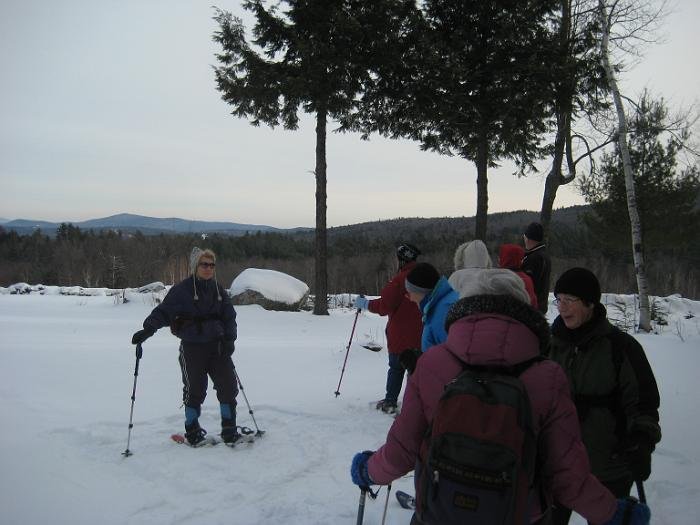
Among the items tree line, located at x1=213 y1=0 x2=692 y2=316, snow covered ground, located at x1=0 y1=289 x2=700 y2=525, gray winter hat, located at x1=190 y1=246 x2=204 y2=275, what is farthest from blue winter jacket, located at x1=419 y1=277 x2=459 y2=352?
tree line, located at x1=213 y1=0 x2=692 y2=316

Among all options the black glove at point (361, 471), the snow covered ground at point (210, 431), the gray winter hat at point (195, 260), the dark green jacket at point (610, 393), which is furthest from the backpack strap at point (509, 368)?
the gray winter hat at point (195, 260)

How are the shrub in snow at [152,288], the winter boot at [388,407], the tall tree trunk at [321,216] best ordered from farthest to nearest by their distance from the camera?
the shrub in snow at [152,288] < the tall tree trunk at [321,216] < the winter boot at [388,407]

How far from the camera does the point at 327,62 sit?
10.8m

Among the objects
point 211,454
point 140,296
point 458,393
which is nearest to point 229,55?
point 140,296

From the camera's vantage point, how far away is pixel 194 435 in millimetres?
4230

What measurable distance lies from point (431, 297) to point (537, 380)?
78.6 inches

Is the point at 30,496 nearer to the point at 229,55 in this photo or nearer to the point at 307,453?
the point at 307,453

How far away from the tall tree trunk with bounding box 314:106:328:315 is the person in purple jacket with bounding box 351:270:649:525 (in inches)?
411

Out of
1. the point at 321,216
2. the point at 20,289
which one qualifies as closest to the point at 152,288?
the point at 20,289

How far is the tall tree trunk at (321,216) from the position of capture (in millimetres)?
11914

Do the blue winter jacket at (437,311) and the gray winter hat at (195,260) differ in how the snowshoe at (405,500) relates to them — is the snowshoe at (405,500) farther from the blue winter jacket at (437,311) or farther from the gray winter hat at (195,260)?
the gray winter hat at (195,260)

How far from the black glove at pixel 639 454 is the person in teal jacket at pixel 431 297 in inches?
52.3

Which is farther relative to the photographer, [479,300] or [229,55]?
[229,55]

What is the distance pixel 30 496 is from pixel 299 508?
6.72 feet
